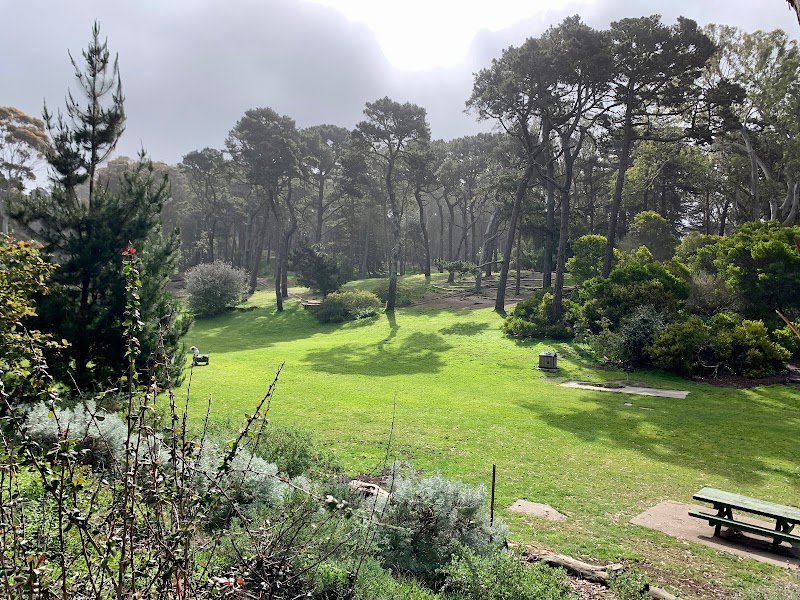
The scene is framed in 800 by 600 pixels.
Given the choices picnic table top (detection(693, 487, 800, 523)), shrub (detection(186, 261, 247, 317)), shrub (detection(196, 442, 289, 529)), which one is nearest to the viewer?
shrub (detection(196, 442, 289, 529))

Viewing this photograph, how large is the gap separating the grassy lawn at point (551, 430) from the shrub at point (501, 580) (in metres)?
1.99

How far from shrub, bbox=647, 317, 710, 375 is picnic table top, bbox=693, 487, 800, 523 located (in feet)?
39.2

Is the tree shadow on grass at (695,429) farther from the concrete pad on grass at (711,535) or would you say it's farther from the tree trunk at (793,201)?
the tree trunk at (793,201)

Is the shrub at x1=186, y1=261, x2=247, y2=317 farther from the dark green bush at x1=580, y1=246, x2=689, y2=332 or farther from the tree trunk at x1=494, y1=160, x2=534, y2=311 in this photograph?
the dark green bush at x1=580, y1=246, x2=689, y2=332

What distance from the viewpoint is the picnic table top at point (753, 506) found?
6.67 m

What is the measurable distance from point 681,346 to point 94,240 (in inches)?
695

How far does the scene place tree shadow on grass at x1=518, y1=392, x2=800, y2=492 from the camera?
10.3 meters

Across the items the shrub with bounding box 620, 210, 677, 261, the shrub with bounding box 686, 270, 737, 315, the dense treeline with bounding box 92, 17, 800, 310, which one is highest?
the dense treeline with bounding box 92, 17, 800, 310

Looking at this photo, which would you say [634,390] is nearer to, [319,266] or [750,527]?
[750,527]

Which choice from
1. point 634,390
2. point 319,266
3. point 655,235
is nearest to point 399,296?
point 319,266

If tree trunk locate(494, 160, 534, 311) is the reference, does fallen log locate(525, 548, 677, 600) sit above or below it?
below

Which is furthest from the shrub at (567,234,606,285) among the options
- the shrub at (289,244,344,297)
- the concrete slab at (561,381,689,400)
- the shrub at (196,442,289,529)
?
the shrub at (196,442,289,529)

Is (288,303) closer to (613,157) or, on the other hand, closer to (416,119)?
(416,119)

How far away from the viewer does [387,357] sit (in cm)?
2455
